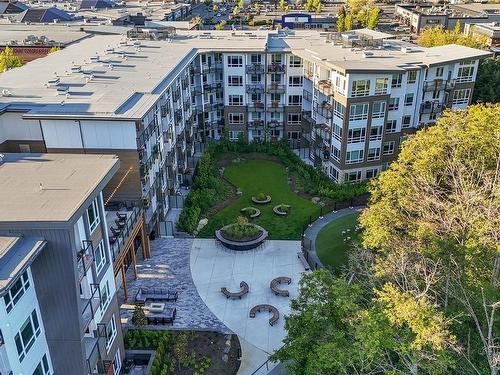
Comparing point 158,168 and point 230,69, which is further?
point 230,69

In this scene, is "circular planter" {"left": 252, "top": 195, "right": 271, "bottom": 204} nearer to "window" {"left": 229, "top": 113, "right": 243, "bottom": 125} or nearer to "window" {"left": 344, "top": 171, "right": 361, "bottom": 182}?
"window" {"left": 344, "top": 171, "right": 361, "bottom": 182}

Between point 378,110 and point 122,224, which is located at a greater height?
point 378,110

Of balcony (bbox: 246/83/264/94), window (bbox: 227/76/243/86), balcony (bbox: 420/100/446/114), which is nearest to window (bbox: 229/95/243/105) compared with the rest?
balcony (bbox: 246/83/264/94)

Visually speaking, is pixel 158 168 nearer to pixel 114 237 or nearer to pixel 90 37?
pixel 114 237

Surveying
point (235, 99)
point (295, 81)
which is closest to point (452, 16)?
point (295, 81)

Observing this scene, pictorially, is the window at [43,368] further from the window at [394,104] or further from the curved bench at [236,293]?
the window at [394,104]

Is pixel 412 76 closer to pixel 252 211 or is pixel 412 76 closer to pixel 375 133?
pixel 375 133

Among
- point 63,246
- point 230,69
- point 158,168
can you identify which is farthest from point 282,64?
point 63,246
